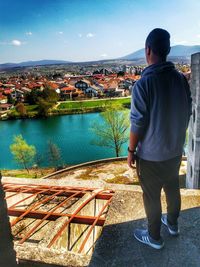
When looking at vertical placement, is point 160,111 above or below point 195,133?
above

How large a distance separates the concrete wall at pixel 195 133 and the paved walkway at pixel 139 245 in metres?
7.14

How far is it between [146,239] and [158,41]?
155 centimetres

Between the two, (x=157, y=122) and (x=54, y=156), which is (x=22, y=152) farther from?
(x=157, y=122)

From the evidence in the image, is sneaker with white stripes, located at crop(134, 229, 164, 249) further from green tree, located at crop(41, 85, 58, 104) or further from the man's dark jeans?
green tree, located at crop(41, 85, 58, 104)

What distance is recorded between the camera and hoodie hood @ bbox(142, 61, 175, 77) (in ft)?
5.27

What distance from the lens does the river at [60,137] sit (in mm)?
20250

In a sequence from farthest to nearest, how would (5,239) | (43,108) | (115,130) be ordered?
(43,108) < (115,130) < (5,239)

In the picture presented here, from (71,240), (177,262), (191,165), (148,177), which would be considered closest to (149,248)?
(177,262)

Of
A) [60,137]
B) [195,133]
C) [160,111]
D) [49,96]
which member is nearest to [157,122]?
[160,111]

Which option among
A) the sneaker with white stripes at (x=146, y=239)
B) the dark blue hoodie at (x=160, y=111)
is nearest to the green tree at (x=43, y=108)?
the sneaker with white stripes at (x=146, y=239)

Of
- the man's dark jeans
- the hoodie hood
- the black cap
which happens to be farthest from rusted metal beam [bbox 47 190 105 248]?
the black cap

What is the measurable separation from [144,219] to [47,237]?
990mm

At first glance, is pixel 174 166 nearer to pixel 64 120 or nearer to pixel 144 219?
pixel 144 219

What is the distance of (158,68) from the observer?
161cm
